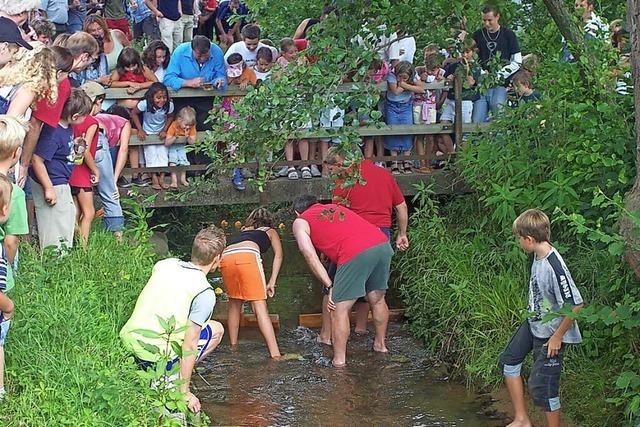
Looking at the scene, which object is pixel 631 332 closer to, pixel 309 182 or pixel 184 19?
pixel 309 182

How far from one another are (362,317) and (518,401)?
287 centimetres

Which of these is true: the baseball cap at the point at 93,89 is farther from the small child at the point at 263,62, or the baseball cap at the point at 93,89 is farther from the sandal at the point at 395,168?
the sandal at the point at 395,168

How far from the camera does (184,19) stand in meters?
13.8

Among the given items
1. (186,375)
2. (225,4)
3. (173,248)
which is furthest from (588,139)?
(225,4)

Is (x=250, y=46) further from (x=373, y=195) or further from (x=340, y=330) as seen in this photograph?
(x=340, y=330)

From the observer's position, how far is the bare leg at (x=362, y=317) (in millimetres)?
9570

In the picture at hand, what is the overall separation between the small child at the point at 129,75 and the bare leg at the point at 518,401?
15.9 feet

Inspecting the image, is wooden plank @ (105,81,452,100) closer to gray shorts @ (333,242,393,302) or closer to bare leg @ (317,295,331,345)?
gray shorts @ (333,242,393,302)

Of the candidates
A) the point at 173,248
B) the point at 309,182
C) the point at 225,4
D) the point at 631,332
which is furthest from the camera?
the point at 225,4

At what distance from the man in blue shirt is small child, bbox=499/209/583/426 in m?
4.58

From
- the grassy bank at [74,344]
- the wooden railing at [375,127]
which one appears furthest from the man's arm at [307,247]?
the wooden railing at [375,127]

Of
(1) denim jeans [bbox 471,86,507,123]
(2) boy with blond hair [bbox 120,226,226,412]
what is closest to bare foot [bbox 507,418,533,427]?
(2) boy with blond hair [bbox 120,226,226,412]

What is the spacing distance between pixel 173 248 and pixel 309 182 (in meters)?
2.30

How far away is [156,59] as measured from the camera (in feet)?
34.9
